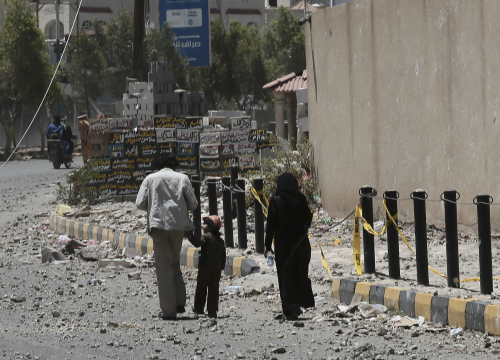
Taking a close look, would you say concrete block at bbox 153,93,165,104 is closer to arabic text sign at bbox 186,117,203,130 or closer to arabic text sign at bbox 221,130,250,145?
arabic text sign at bbox 186,117,203,130

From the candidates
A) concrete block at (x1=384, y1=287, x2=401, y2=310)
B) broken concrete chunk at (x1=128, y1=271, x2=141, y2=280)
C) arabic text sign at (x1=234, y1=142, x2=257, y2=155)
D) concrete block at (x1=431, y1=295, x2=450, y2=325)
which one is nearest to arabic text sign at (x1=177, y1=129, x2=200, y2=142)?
arabic text sign at (x1=234, y1=142, x2=257, y2=155)

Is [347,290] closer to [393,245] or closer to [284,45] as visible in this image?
[393,245]

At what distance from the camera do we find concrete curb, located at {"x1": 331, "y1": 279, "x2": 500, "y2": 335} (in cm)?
614

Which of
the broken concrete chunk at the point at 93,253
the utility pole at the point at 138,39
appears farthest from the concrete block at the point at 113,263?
the utility pole at the point at 138,39

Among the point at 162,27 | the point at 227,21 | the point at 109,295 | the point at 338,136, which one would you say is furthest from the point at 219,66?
the point at 109,295

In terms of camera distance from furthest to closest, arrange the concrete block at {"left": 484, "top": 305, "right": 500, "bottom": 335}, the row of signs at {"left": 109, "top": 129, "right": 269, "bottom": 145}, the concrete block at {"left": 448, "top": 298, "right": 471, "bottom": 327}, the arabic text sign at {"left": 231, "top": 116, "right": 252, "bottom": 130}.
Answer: the arabic text sign at {"left": 231, "top": 116, "right": 252, "bottom": 130}, the row of signs at {"left": 109, "top": 129, "right": 269, "bottom": 145}, the concrete block at {"left": 448, "top": 298, "right": 471, "bottom": 327}, the concrete block at {"left": 484, "top": 305, "right": 500, "bottom": 335}

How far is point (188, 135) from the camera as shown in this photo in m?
16.2

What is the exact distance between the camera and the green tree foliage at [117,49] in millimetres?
43969

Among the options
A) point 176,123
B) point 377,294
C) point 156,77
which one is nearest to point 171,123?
point 176,123

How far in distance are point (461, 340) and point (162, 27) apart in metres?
38.6

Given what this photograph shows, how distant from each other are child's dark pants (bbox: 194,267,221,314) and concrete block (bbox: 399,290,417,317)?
61.6 inches

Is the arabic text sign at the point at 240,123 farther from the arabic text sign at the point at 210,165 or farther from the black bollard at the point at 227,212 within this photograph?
the black bollard at the point at 227,212

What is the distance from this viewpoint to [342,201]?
12773mm

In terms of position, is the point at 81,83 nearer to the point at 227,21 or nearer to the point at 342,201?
the point at 227,21
